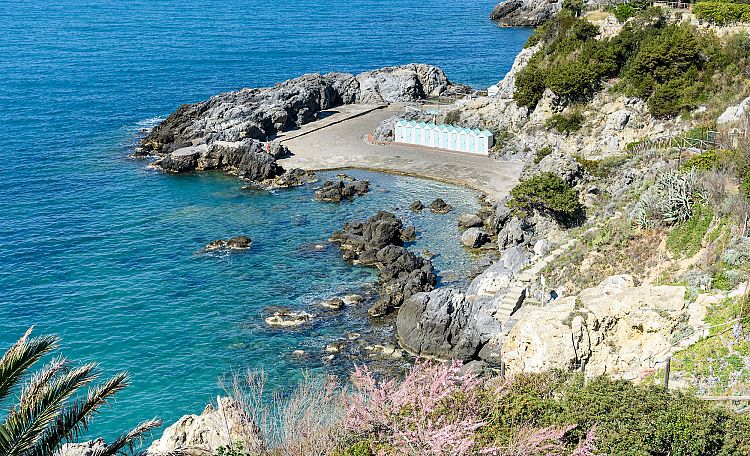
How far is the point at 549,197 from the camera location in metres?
52.9

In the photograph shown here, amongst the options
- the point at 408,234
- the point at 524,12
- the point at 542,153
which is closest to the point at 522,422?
the point at 408,234

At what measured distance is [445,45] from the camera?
158500mm

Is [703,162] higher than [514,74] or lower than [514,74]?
higher

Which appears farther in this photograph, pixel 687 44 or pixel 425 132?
pixel 425 132

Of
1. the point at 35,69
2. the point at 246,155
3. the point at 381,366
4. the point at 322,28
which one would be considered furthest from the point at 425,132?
the point at 322,28

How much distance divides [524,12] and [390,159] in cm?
12582

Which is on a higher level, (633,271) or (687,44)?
(687,44)

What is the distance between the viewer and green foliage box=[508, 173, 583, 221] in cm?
5247

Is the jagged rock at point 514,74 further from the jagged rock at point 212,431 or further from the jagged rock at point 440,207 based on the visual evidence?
the jagged rock at point 212,431

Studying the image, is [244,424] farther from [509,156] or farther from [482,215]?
[509,156]

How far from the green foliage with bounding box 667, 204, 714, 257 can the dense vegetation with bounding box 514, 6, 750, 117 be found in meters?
30.9

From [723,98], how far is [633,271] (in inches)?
1285

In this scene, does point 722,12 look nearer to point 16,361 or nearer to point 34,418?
point 16,361

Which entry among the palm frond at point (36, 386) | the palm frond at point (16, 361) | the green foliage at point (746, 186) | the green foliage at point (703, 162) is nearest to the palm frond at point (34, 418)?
the palm frond at point (36, 386)
